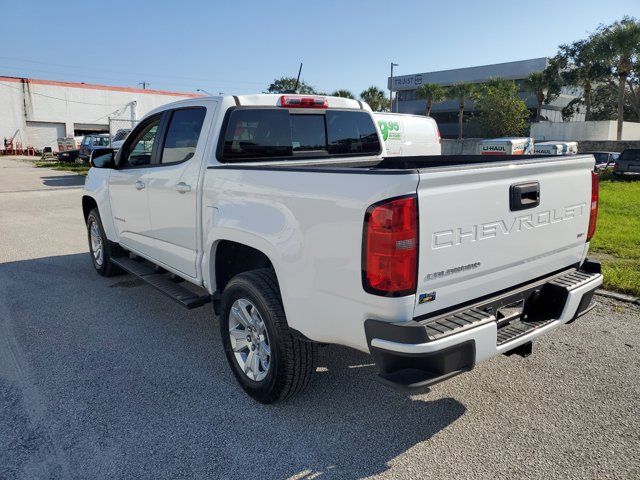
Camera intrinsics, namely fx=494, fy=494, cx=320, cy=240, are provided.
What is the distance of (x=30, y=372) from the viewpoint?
372cm

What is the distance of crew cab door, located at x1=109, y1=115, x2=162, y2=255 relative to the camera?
4.61m

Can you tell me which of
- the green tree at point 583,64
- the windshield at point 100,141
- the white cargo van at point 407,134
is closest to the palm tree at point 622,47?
the green tree at point 583,64

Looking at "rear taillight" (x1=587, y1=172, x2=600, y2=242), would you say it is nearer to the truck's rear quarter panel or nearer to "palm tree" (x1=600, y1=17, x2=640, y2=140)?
the truck's rear quarter panel

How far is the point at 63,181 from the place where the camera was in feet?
68.2

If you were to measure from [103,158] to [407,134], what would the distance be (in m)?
8.85

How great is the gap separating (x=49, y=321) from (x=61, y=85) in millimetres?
49883

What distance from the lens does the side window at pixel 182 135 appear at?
12.9ft

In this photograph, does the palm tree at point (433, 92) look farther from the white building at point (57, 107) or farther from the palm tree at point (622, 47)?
the white building at point (57, 107)

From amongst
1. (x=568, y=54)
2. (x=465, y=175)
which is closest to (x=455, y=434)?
(x=465, y=175)

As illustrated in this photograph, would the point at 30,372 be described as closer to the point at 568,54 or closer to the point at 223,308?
the point at 223,308

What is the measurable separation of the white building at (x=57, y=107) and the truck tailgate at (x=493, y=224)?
46284 millimetres

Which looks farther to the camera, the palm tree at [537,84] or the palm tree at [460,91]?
the palm tree at [460,91]

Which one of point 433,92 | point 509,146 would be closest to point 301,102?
point 509,146

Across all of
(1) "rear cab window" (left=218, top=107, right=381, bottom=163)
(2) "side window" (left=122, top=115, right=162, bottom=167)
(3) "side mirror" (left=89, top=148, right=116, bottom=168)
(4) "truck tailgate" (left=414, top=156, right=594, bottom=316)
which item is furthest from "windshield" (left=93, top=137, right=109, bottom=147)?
(4) "truck tailgate" (left=414, top=156, right=594, bottom=316)
